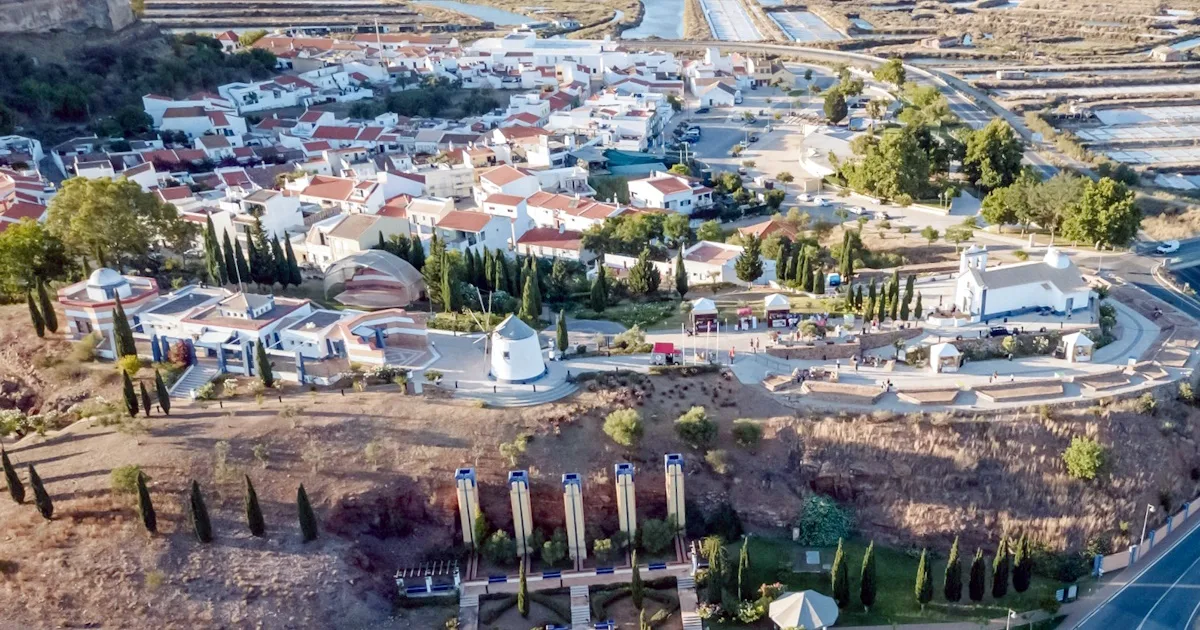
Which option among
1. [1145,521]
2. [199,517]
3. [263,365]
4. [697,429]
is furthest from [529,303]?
[1145,521]

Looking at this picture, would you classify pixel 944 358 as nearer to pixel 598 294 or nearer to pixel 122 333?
pixel 598 294

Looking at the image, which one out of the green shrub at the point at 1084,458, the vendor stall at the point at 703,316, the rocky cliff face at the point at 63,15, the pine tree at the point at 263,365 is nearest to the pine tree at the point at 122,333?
the pine tree at the point at 263,365

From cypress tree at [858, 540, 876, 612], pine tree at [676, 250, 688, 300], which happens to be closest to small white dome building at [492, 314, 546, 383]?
pine tree at [676, 250, 688, 300]

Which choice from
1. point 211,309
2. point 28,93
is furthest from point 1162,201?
point 28,93

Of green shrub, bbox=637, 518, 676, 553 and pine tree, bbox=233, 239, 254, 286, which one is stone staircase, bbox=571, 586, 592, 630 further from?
pine tree, bbox=233, 239, 254, 286

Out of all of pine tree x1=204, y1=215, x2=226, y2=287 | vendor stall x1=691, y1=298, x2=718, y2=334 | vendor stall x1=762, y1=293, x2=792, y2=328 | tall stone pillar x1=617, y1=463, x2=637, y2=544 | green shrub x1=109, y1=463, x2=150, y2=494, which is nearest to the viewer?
green shrub x1=109, y1=463, x2=150, y2=494

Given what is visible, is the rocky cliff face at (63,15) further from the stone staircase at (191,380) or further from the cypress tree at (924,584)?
the cypress tree at (924,584)
